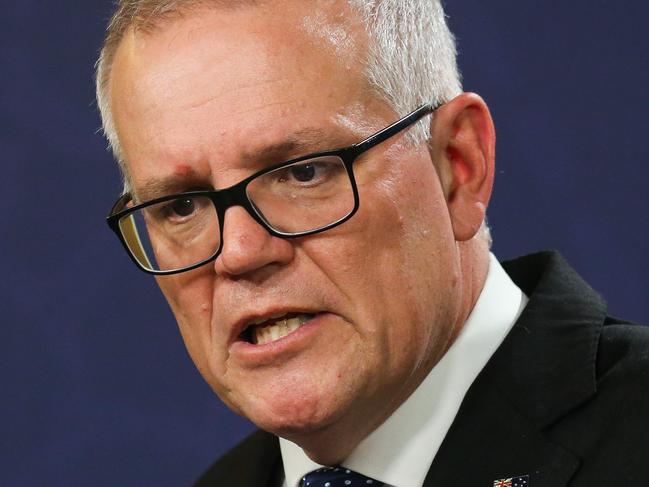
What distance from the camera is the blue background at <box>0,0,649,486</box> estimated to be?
12.1 feet

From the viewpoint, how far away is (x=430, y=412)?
2.49 m

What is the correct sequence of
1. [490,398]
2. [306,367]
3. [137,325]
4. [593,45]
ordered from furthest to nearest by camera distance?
[137,325]
[593,45]
[490,398]
[306,367]

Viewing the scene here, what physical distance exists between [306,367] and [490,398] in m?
0.36

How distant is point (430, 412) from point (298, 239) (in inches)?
17.5

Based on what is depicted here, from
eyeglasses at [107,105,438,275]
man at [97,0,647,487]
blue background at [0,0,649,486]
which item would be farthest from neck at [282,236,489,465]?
blue background at [0,0,649,486]

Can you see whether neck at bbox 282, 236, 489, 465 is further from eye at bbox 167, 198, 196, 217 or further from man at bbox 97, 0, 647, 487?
eye at bbox 167, 198, 196, 217

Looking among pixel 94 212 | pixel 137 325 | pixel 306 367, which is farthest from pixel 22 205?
pixel 306 367

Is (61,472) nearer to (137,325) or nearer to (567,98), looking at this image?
(137,325)

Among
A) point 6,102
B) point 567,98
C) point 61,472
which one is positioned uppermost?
point 6,102

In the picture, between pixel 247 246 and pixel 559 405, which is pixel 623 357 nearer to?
pixel 559 405

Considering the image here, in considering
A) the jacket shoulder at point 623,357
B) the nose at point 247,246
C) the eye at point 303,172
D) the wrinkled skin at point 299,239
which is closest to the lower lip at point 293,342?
the wrinkled skin at point 299,239

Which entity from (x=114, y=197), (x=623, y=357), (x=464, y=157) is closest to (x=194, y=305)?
(x=464, y=157)

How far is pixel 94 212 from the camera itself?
3852mm

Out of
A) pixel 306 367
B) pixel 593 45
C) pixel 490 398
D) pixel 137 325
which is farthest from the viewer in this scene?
pixel 137 325
